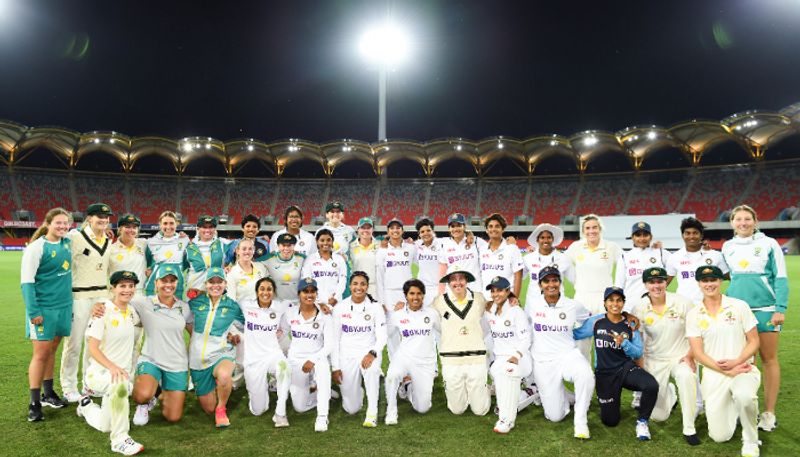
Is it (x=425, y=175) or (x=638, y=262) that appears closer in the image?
(x=638, y=262)

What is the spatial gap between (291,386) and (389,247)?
2651mm

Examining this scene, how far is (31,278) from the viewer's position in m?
4.98

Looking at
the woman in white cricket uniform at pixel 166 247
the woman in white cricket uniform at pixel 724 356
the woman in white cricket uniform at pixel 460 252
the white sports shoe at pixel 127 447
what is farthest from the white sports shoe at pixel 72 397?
the woman in white cricket uniform at pixel 724 356

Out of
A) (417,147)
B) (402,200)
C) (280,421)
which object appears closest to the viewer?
(280,421)

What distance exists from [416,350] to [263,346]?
1816 millimetres

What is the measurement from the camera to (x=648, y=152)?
40.3m

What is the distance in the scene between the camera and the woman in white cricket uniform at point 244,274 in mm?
6258

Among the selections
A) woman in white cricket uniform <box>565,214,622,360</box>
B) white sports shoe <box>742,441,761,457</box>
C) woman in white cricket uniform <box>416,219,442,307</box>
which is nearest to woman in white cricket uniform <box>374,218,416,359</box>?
woman in white cricket uniform <box>416,219,442,307</box>

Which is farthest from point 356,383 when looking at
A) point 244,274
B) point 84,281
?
point 84,281

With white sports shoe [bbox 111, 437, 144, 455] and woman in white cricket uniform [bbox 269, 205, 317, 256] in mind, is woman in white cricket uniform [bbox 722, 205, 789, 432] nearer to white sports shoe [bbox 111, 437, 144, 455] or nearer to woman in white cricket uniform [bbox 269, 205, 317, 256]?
woman in white cricket uniform [bbox 269, 205, 317, 256]

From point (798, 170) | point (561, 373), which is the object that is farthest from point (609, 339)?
point (798, 170)

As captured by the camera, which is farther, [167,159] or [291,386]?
[167,159]

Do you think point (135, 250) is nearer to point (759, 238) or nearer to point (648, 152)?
point (759, 238)

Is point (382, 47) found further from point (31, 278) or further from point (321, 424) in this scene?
point (321, 424)
